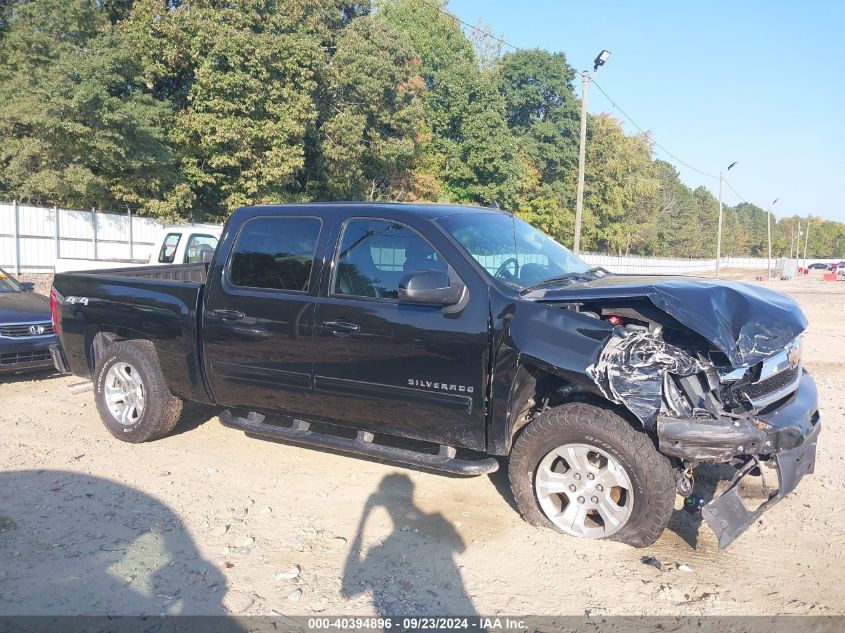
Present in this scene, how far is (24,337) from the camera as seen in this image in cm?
828

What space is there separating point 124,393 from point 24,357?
2.97 metres

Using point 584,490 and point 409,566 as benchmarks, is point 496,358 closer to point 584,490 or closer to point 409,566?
point 584,490

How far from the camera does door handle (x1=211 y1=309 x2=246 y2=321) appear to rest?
5247 millimetres

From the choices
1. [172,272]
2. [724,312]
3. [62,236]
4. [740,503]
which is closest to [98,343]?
[172,272]

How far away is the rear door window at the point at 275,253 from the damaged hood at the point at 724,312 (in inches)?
70.6

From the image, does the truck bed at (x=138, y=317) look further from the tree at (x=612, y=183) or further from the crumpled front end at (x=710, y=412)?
the tree at (x=612, y=183)

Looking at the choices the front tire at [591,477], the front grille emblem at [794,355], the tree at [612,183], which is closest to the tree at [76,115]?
the front tire at [591,477]

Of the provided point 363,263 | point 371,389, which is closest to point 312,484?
point 371,389

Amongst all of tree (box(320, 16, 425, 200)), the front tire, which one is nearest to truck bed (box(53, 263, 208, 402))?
the front tire

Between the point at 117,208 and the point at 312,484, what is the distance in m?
24.6

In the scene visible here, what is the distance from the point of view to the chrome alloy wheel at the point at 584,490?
→ 158 inches

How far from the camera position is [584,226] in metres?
54.9

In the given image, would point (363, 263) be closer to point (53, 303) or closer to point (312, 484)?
point (312, 484)

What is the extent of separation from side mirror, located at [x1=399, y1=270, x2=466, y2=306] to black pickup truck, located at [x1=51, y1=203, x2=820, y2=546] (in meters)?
0.01
